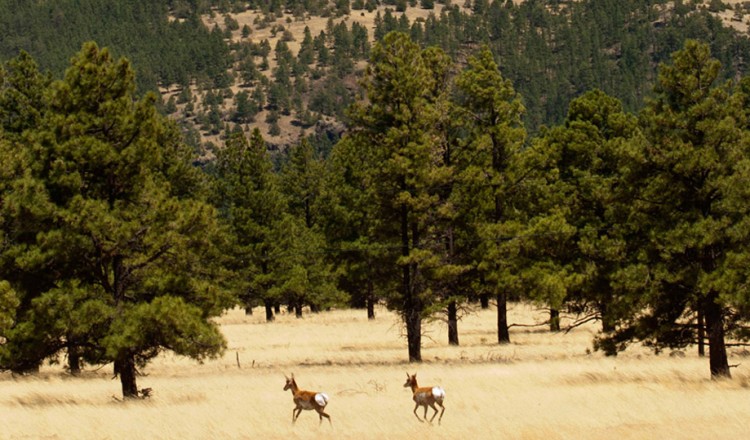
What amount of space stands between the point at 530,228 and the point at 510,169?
8.08 ft

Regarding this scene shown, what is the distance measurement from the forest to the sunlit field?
1342mm

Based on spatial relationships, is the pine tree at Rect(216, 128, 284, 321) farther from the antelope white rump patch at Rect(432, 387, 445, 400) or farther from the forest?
the antelope white rump patch at Rect(432, 387, 445, 400)

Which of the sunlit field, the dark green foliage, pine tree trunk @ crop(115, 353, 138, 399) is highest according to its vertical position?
the dark green foliage

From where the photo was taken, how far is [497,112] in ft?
124

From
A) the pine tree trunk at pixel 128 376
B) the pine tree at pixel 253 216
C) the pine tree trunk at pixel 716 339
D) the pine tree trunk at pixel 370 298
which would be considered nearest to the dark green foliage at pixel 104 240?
the pine tree trunk at pixel 128 376

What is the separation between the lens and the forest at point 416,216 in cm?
2430

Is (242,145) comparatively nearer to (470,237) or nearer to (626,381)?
(470,237)

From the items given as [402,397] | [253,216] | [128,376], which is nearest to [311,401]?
[402,397]

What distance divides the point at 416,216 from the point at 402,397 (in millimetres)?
9314

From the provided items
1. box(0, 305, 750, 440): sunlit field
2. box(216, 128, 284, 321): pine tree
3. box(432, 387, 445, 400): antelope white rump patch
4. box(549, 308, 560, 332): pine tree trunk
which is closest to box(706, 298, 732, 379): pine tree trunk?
box(0, 305, 750, 440): sunlit field

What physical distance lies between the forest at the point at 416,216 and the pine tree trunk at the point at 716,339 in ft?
0.14

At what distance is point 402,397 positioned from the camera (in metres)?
24.5

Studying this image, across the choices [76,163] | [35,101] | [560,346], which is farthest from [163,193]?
[560,346]

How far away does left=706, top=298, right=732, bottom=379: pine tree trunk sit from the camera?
2538 cm
